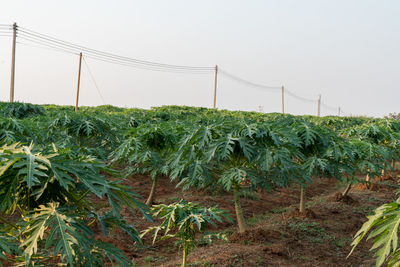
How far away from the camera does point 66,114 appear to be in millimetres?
7398

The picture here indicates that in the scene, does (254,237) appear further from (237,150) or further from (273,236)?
(237,150)

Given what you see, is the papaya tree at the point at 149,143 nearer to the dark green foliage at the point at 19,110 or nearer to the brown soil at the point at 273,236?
the brown soil at the point at 273,236

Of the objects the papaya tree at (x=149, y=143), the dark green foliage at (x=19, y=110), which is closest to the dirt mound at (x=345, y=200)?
the papaya tree at (x=149, y=143)

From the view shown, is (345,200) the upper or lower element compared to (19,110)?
lower

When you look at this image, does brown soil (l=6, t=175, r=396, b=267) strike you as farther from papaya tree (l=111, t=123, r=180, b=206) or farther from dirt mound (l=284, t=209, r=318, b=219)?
papaya tree (l=111, t=123, r=180, b=206)

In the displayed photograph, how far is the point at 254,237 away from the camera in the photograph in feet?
18.6

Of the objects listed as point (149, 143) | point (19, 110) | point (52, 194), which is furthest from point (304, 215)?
point (19, 110)

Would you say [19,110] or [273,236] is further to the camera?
[19,110]

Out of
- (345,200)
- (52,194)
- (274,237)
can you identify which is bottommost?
(274,237)

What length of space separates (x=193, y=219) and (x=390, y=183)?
10.5m

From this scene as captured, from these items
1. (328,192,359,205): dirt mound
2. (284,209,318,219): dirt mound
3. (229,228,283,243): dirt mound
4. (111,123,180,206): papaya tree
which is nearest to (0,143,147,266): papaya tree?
(229,228,283,243): dirt mound

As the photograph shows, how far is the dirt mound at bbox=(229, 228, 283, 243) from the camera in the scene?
18.4ft

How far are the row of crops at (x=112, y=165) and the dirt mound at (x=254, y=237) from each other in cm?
18

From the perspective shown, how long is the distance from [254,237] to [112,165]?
2721mm
